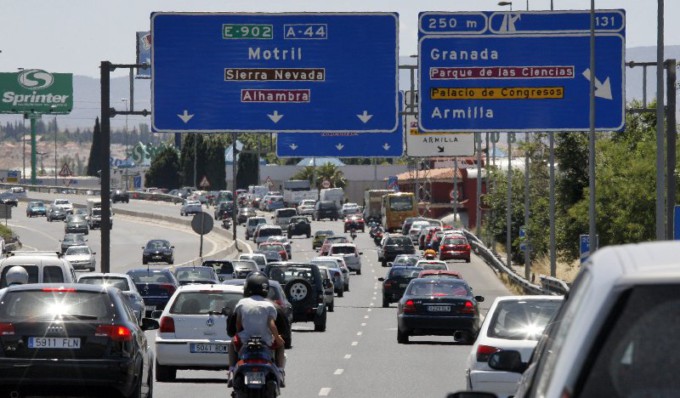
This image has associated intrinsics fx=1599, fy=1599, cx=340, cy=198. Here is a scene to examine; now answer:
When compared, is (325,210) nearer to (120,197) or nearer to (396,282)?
(120,197)

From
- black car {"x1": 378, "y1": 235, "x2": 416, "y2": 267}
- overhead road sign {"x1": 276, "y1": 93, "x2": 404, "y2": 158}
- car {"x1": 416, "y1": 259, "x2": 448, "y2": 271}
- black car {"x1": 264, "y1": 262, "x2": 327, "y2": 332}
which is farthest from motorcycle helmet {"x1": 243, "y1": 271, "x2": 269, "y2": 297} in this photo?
black car {"x1": 378, "y1": 235, "x2": 416, "y2": 267}

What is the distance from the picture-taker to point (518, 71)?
36.6m

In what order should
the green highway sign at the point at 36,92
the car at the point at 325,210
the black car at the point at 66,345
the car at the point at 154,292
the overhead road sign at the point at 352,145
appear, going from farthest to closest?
the car at the point at 325,210
the green highway sign at the point at 36,92
the overhead road sign at the point at 352,145
the car at the point at 154,292
the black car at the point at 66,345

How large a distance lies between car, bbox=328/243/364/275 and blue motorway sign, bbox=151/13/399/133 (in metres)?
35.8

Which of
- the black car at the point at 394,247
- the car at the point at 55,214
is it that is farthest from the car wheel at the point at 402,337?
the car at the point at 55,214

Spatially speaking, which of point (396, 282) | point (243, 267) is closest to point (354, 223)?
point (243, 267)

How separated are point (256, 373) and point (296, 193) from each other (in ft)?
457

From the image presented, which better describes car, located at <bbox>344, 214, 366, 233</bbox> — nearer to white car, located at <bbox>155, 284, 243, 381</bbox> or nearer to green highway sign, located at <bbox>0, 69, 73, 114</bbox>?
green highway sign, located at <bbox>0, 69, 73, 114</bbox>

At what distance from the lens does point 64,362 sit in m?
16.2

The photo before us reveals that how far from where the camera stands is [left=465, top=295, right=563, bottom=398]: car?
54.9 ft

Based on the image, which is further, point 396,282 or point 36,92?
point 36,92

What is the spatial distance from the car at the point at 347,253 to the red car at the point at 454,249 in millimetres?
6067

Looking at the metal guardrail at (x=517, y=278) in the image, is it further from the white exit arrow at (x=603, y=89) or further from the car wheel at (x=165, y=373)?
the car wheel at (x=165, y=373)

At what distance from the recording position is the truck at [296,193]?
504 ft
